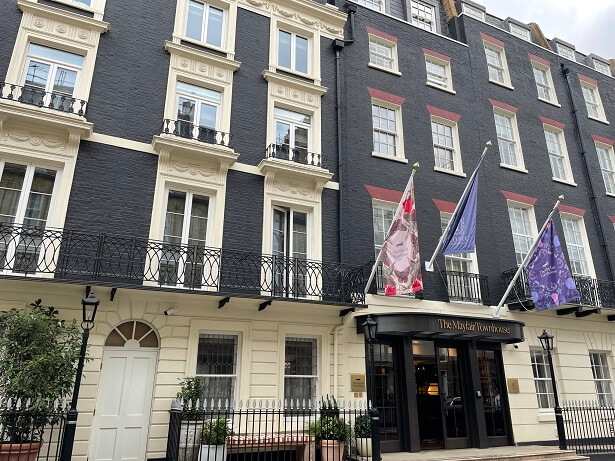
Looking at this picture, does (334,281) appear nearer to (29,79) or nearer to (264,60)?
(264,60)

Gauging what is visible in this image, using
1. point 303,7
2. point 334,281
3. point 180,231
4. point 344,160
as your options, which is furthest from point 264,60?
point 334,281

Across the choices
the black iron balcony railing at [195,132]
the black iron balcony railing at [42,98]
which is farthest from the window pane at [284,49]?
the black iron balcony railing at [42,98]

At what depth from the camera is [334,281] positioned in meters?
13.0

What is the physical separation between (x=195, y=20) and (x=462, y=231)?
10493 millimetres

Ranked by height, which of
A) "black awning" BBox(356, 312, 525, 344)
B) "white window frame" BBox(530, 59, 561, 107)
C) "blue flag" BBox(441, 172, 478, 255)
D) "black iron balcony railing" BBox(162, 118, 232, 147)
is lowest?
"black awning" BBox(356, 312, 525, 344)

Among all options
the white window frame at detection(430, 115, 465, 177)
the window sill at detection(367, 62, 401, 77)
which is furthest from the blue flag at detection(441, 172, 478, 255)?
the window sill at detection(367, 62, 401, 77)

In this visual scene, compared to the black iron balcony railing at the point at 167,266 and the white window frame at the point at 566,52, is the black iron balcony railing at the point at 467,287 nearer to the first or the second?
the black iron balcony railing at the point at 167,266

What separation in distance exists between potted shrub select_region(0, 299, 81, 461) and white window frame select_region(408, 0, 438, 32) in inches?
711

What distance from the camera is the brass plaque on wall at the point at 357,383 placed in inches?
486

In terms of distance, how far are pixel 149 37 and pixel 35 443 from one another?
10.8 metres

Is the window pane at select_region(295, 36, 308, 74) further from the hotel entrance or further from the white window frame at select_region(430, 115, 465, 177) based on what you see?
the hotel entrance

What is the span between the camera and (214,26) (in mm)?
14523

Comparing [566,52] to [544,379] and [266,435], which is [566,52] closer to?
[544,379]

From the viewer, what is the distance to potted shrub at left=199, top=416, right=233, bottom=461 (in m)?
9.25
